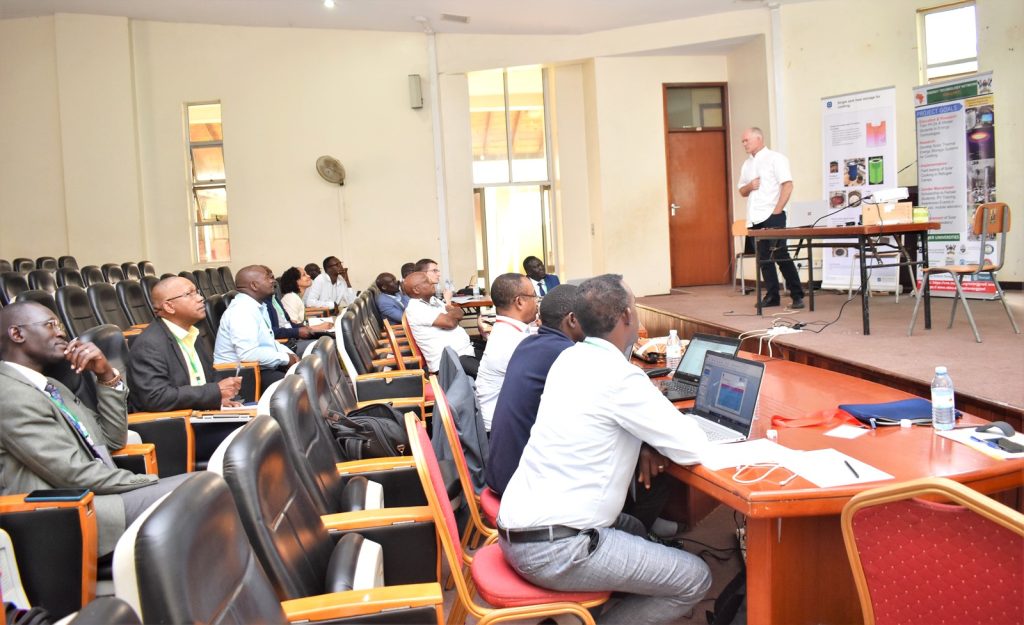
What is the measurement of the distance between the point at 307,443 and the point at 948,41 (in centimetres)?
919

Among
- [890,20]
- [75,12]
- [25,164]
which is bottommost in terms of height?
[25,164]

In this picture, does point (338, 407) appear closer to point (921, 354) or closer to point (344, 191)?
point (921, 354)

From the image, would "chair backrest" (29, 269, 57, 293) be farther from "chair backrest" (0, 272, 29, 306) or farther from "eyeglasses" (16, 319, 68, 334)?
"eyeglasses" (16, 319, 68, 334)

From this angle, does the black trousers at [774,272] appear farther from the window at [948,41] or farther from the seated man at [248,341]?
the seated man at [248,341]

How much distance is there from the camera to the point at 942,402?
7.66ft

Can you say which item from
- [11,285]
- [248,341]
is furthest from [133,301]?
[248,341]

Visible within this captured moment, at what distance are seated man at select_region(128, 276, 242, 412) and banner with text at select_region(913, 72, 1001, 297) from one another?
696 centimetres

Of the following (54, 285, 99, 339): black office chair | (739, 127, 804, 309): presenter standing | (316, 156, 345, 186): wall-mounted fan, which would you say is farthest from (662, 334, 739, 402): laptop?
(316, 156, 345, 186): wall-mounted fan

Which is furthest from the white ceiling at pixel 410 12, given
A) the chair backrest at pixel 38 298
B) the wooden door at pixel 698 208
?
the chair backrest at pixel 38 298

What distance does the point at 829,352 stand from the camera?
4555 millimetres

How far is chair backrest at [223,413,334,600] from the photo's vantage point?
1.59 metres

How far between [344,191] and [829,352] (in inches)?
296

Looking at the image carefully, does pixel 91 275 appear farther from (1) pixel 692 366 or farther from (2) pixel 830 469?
(2) pixel 830 469

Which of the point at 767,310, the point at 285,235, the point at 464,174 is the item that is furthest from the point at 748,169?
the point at 285,235
